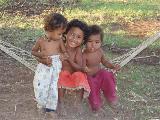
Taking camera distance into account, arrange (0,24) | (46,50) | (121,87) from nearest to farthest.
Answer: (46,50) → (121,87) → (0,24)

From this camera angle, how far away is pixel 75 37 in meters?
4.41

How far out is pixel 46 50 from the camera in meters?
4.36

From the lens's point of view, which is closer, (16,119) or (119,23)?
(16,119)

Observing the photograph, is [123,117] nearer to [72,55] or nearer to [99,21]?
[72,55]

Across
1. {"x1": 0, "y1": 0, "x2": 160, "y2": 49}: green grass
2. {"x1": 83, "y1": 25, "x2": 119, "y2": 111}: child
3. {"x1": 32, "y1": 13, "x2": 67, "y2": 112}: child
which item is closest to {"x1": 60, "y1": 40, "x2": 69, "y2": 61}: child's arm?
{"x1": 32, "y1": 13, "x2": 67, "y2": 112}: child

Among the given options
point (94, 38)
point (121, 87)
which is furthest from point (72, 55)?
point (121, 87)

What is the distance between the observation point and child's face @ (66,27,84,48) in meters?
4.41

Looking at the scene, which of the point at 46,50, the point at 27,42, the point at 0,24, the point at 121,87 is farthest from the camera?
the point at 0,24

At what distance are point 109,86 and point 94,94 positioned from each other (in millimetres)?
172

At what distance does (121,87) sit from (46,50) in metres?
1.30

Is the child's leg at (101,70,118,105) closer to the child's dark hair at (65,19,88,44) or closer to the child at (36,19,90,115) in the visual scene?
the child at (36,19,90,115)

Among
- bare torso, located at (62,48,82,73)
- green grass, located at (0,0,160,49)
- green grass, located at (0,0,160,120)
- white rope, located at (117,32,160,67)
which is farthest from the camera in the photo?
green grass, located at (0,0,160,49)

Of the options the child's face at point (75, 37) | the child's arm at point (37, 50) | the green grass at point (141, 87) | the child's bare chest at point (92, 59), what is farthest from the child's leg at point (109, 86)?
the child's arm at point (37, 50)

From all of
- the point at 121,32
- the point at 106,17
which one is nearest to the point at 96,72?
the point at 121,32
